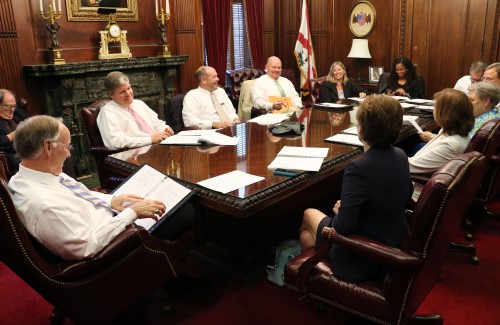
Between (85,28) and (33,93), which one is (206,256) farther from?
(85,28)

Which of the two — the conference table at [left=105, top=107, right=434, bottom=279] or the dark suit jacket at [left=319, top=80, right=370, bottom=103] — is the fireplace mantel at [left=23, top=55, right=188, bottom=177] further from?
the conference table at [left=105, top=107, right=434, bottom=279]

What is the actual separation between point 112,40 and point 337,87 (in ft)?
8.34

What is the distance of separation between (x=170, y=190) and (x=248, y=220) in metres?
0.53

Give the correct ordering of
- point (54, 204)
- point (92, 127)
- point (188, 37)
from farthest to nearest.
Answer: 1. point (188, 37)
2. point (92, 127)
3. point (54, 204)

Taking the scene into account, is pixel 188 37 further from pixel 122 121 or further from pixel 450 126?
pixel 450 126

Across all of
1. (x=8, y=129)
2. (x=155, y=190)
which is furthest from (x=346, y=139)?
(x=8, y=129)

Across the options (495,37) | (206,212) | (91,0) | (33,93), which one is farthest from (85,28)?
(495,37)

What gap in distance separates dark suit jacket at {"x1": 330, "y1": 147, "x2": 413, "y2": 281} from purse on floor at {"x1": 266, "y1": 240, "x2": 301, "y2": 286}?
2.15 ft

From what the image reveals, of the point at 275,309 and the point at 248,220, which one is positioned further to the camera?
the point at 248,220

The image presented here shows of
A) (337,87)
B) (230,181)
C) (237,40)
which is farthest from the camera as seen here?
(237,40)

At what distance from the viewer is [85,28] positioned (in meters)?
4.59

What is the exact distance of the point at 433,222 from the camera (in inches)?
56.3

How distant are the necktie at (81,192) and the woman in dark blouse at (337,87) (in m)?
3.37

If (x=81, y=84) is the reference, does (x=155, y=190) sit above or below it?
below
